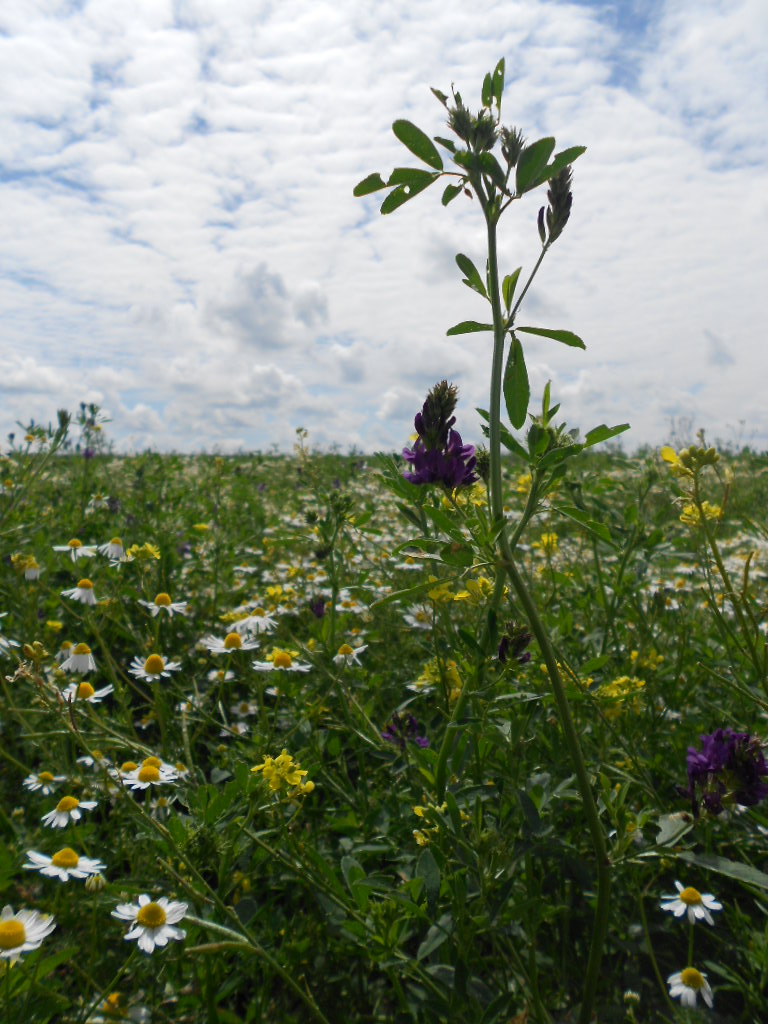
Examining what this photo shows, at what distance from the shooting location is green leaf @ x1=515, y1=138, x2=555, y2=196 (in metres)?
1.18

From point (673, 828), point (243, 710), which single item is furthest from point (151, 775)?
point (673, 828)

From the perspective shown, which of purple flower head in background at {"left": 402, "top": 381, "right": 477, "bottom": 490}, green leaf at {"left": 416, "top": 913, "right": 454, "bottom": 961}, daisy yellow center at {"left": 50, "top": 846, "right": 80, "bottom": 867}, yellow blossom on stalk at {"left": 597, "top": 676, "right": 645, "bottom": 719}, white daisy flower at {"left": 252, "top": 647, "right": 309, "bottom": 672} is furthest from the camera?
white daisy flower at {"left": 252, "top": 647, "right": 309, "bottom": 672}

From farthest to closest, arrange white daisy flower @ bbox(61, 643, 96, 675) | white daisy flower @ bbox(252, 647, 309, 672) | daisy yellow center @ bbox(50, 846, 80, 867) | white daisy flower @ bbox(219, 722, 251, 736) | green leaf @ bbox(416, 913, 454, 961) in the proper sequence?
white daisy flower @ bbox(219, 722, 251, 736) < white daisy flower @ bbox(61, 643, 96, 675) < white daisy flower @ bbox(252, 647, 309, 672) < daisy yellow center @ bbox(50, 846, 80, 867) < green leaf @ bbox(416, 913, 454, 961)

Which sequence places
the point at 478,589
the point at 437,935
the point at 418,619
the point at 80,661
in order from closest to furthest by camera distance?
the point at 437,935, the point at 478,589, the point at 80,661, the point at 418,619

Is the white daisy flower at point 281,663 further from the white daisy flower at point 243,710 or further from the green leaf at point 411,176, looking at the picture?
the green leaf at point 411,176

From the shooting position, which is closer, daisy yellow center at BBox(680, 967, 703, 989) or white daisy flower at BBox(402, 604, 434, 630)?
daisy yellow center at BBox(680, 967, 703, 989)

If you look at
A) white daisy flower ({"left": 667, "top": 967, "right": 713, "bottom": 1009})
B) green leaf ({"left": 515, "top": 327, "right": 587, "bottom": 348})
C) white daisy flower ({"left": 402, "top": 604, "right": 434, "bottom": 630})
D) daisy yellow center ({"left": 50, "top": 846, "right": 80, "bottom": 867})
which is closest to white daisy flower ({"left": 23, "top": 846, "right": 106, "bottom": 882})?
daisy yellow center ({"left": 50, "top": 846, "right": 80, "bottom": 867})

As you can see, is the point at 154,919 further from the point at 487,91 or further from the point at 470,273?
the point at 487,91

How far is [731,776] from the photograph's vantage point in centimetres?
135

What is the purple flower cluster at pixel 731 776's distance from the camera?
1331 mm

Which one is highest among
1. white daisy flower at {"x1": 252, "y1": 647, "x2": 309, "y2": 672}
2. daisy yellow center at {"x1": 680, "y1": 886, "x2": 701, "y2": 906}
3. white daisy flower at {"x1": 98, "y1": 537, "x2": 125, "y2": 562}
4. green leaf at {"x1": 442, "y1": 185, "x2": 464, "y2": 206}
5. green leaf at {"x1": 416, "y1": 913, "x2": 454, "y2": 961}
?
green leaf at {"x1": 442, "y1": 185, "x2": 464, "y2": 206}

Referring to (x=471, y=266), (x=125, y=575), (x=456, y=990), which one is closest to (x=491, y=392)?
(x=471, y=266)

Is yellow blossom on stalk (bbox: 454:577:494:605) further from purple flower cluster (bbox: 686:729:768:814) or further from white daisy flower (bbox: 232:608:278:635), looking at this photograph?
white daisy flower (bbox: 232:608:278:635)

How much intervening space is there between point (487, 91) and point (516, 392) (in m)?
0.53
